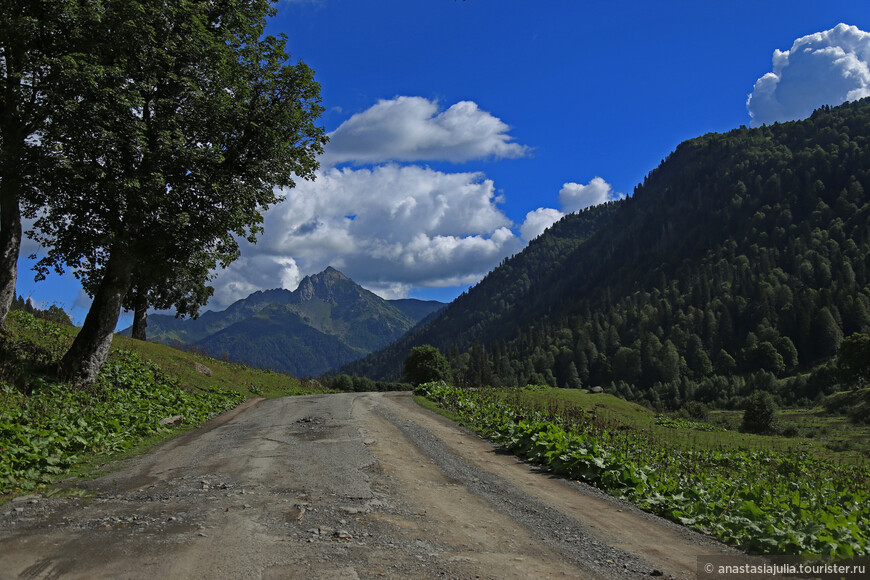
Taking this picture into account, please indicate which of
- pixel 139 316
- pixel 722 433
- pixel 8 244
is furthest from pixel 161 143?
pixel 722 433

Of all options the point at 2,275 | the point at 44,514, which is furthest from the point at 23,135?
the point at 44,514

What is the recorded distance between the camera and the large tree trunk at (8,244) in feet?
61.6

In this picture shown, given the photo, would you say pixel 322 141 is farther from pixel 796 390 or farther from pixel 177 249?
pixel 796 390

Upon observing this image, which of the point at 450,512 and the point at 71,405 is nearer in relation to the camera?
the point at 450,512

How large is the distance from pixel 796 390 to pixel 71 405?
180 metres

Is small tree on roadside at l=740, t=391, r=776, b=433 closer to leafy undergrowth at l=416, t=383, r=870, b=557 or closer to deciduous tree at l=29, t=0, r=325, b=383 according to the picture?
leafy undergrowth at l=416, t=383, r=870, b=557

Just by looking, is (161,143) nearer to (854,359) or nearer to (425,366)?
(425,366)

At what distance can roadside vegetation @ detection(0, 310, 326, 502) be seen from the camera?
10648 millimetres

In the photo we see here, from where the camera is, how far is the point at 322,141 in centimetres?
2192

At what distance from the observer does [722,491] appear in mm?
10453

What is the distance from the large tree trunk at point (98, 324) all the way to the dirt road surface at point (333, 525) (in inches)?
347

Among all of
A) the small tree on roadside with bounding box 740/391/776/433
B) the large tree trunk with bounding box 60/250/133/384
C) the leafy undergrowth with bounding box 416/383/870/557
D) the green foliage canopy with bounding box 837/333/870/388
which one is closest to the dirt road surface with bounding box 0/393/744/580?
the leafy undergrowth with bounding box 416/383/870/557

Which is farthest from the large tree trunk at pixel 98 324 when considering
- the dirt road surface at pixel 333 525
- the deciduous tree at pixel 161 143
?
the dirt road surface at pixel 333 525

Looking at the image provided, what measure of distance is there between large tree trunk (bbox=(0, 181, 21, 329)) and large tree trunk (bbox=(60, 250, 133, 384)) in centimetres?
286
